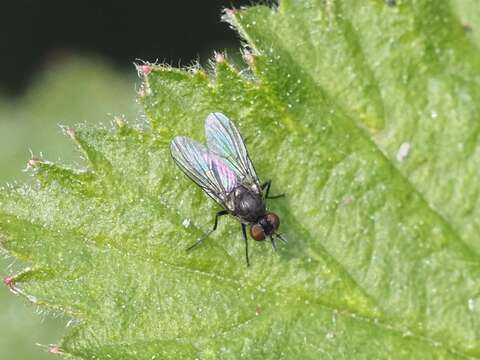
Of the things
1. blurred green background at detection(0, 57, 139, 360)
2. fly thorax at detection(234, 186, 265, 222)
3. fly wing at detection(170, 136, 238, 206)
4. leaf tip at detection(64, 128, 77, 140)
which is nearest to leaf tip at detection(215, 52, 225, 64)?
fly wing at detection(170, 136, 238, 206)

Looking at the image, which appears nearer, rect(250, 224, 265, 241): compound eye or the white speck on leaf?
rect(250, 224, 265, 241): compound eye

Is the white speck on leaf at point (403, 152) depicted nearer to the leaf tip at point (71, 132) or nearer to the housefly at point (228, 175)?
the housefly at point (228, 175)

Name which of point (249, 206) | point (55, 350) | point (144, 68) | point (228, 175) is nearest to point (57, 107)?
point (228, 175)

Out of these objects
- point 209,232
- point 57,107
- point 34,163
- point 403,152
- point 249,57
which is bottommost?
point 403,152

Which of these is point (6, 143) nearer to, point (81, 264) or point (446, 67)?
point (81, 264)

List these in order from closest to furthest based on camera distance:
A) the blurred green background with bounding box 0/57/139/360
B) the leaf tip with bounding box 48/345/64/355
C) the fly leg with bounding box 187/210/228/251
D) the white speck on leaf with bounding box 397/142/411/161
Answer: the leaf tip with bounding box 48/345/64/355, the fly leg with bounding box 187/210/228/251, the white speck on leaf with bounding box 397/142/411/161, the blurred green background with bounding box 0/57/139/360

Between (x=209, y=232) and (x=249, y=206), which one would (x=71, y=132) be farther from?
(x=249, y=206)

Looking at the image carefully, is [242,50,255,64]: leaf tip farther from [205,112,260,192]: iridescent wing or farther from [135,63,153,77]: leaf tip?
[135,63,153,77]: leaf tip
